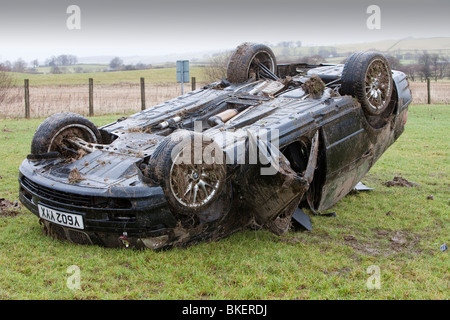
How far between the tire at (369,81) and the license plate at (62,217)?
3.88 m

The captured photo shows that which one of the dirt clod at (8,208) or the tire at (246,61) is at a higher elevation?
the tire at (246,61)

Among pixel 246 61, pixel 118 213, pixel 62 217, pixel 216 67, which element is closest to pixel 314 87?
pixel 246 61

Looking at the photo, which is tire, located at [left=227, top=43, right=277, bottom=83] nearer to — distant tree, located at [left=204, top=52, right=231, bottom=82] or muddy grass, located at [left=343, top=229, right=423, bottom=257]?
muddy grass, located at [left=343, top=229, right=423, bottom=257]

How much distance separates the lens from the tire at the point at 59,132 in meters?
5.63

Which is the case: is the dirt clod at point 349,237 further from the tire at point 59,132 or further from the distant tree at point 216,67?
the distant tree at point 216,67

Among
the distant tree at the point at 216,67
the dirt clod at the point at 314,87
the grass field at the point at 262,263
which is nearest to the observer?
the grass field at the point at 262,263

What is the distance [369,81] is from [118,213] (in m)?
3.98

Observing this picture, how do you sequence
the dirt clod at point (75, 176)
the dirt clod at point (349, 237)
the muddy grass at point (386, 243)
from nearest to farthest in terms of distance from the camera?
1. the dirt clod at point (75, 176)
2. the muddy grass at point (386, 243)
3. the dirt clod at point (349, 237)

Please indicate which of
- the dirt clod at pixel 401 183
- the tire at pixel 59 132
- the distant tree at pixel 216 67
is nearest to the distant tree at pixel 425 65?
the distant tree at pixel 216 67

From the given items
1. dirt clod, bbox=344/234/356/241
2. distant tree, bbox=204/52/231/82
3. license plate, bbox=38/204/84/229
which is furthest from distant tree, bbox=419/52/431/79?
license plate, bbox=38/204/84/229

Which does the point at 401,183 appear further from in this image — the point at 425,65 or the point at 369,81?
the point at 425,65
